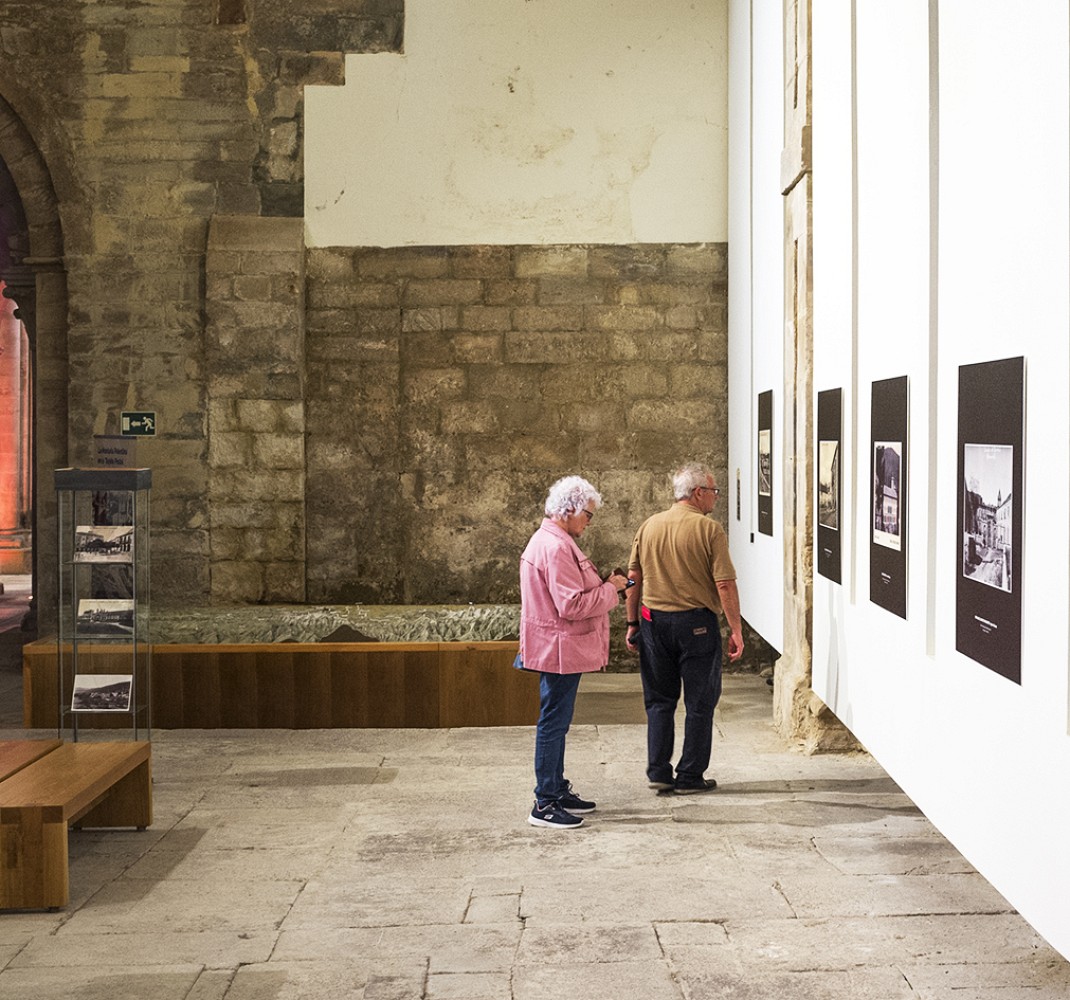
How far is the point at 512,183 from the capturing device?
9.92m

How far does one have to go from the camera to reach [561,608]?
5.58 metres

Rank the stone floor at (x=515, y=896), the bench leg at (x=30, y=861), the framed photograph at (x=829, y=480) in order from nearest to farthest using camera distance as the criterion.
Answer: the stone floor at (x=515, y=896) < the bench leg at (x=30, y=861) < the framed photograph at (x=829, y=480)

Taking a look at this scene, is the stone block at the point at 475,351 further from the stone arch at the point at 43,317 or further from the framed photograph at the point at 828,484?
the framed photograph at the point at 828,484

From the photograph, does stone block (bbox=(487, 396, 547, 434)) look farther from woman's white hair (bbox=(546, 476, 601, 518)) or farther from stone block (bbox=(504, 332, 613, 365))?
woman's white hair (bbox=(546, 476, 601, 518))

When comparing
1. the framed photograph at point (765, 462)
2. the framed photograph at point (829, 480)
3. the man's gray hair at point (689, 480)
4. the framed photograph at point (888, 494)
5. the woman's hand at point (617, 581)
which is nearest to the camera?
the framed photograph at point (888, 494)

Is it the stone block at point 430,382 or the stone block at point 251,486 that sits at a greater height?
the stone block at point 430,382

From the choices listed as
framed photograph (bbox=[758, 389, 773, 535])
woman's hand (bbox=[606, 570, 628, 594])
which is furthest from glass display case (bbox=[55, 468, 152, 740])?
framed photograph (bbox=[758, 389, 773, 535])

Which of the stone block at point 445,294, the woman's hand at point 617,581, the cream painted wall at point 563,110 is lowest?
the woman's hand at point 617,581

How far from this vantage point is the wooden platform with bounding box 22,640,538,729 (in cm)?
789

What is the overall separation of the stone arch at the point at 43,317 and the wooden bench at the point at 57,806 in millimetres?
4679

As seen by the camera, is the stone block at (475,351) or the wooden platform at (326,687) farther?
the stone block at (475,351)

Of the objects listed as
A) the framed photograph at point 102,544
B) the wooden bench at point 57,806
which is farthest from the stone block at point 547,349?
the wooden bench at point 57,806

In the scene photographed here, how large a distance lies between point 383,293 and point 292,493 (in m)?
1.56

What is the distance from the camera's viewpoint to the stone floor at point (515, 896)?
13.0ft
